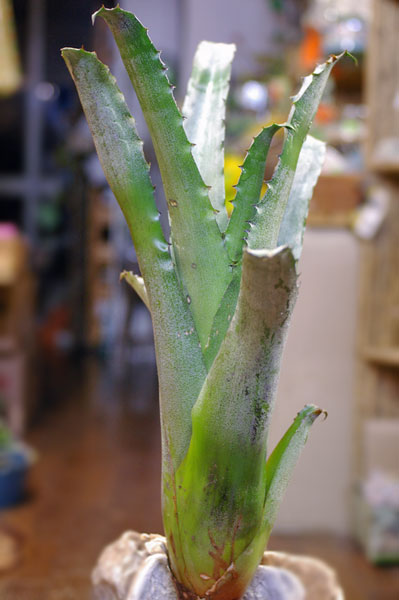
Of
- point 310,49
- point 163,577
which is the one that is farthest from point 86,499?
point 163,577

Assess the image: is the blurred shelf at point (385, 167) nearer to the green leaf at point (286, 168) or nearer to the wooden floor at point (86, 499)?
the wooden floor at point (86, 499)

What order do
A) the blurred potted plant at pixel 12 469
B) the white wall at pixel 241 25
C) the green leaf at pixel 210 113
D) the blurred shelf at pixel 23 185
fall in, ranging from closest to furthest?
the green leaf at pixel 210 113, the blurred potted plant at pixel 12 469, the white wall at pixel 241 25, the blurred shelf at pixel 23 185

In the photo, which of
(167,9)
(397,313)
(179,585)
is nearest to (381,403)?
(397,313)

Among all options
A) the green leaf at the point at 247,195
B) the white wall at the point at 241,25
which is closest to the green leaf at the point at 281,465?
the green leaf at the point at 247,195

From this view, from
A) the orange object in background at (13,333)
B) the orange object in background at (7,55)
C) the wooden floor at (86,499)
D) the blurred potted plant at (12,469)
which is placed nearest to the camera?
the wooden floor at (86,499)

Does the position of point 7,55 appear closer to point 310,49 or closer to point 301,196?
point 310,49

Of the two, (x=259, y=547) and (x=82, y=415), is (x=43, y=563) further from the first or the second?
(x=82, y=415)

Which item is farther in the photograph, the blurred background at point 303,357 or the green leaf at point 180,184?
the blurred background at point 303,357

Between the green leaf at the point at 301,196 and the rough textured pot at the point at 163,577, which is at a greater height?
the green leaf at the point at 301,196
